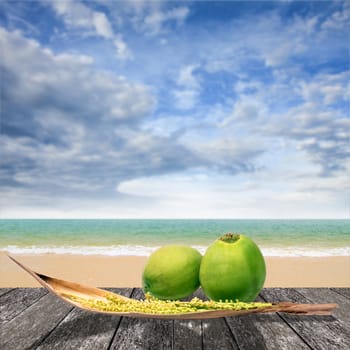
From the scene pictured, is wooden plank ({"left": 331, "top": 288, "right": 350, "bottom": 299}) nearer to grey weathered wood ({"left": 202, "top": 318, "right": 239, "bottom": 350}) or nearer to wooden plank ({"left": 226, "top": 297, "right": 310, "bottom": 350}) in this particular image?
wooden plank ({"left": 226, "top": 297, "right": 310, "bottom": 350})

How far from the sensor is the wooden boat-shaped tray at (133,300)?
1.02m

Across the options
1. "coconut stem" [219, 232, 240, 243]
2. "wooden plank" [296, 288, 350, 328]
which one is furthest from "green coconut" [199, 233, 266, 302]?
"wooden plank" [296, 288, 350, 328]

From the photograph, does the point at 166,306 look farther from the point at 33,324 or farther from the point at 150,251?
the point at 150,251

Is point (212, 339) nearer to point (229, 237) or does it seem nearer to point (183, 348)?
point (183, 348)

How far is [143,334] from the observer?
3.44 ft

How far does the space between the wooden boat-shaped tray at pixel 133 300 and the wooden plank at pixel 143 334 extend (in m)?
0.06

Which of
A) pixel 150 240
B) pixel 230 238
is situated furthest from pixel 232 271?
pixel 150 240

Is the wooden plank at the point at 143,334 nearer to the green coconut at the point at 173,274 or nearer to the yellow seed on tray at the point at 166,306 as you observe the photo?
the yellow seed on tray at the point at 166,306

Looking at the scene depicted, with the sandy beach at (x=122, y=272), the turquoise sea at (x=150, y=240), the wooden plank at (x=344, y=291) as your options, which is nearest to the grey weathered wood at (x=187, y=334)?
the wooden plank at (x=344, y=291)

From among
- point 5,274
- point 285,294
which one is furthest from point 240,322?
point 5,274

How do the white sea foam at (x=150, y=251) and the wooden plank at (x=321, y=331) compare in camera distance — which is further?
the white sea foam at (x=150, y=251)

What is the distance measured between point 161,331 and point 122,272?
15.7 feet

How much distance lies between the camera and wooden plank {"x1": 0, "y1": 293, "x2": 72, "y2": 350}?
3.31 feet

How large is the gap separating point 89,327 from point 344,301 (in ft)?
3.19
